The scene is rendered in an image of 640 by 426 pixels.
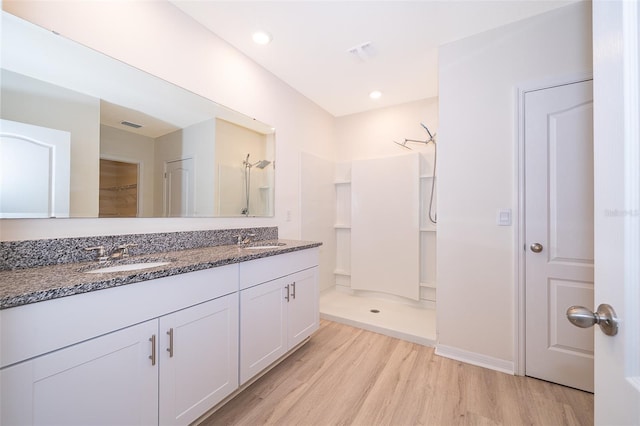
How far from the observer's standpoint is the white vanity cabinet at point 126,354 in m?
0.79

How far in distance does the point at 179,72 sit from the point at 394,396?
256 centimetres

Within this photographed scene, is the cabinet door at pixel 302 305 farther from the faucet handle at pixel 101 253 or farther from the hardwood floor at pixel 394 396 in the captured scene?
the faucet handle at pixel 101 253

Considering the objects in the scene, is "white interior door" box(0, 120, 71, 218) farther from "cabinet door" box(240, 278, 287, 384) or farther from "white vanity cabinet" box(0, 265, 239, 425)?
"cabinet door" box(240, 278, 287, 384)

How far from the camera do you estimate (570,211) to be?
1.63 m

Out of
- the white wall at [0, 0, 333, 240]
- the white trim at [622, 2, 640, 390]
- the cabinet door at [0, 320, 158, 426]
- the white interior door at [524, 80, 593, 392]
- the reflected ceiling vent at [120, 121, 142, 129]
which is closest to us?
the white trim at [622, 2, 640, 390]

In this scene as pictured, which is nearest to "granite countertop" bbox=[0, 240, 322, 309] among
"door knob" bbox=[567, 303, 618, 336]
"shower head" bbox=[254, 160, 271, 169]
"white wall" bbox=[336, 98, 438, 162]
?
"shower head" bbox=[254, 160, 271, 169]

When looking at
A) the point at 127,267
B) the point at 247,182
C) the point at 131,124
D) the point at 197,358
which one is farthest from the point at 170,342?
the point at 247,182

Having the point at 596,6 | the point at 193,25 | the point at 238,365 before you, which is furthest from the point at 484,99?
the point at 238,365

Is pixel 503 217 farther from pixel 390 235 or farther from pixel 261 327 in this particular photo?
pixel 261 327

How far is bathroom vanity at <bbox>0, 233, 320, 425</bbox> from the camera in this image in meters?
0.80

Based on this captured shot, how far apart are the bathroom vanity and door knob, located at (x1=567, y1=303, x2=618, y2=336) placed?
4.43 feet

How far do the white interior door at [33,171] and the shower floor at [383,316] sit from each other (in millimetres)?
2356

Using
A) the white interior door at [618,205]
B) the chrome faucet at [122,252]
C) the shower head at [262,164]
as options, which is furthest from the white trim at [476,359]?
the chrome faucet at [122,252]

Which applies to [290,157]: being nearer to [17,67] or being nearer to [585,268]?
[17,67]
